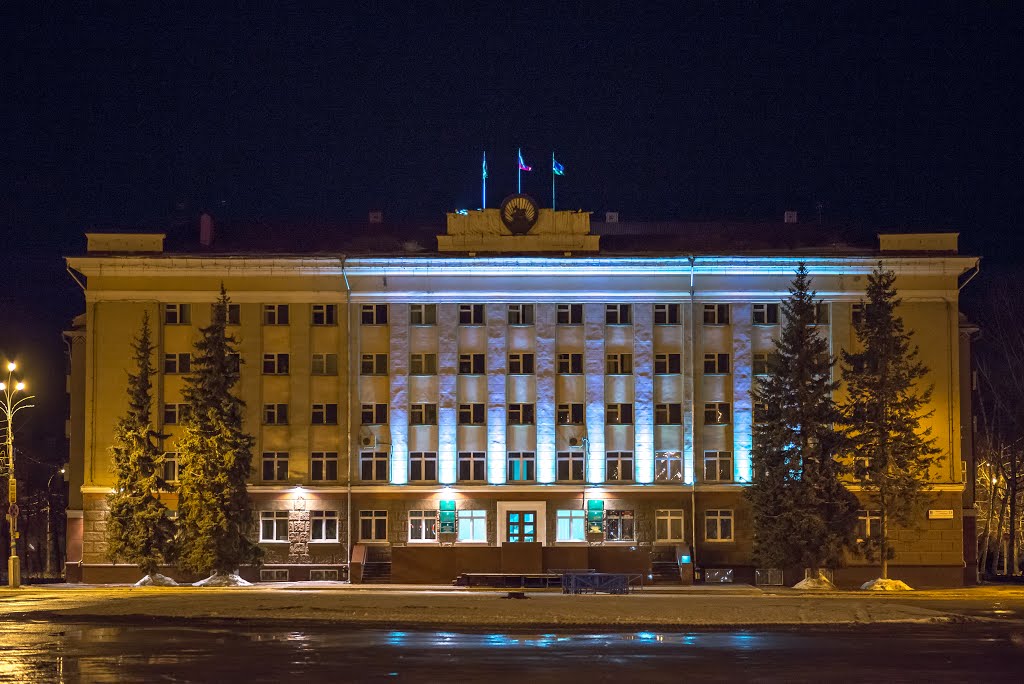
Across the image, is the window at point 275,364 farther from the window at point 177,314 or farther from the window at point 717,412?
the window at point 717,412

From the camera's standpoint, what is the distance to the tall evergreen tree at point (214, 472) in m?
56.1

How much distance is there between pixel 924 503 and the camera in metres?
57.6

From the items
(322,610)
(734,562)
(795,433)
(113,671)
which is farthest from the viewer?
(734,562)

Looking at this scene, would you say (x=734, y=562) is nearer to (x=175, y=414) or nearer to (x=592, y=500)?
(x=592, y=500)

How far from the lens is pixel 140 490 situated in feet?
189

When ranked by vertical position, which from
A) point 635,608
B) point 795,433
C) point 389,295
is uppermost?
point 389,295

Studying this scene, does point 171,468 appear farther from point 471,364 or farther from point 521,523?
point 521,523

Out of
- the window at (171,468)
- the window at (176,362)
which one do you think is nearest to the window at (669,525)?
the window at (171,468)

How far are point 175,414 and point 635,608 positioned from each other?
3047 centimetres

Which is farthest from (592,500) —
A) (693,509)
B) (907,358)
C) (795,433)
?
(907,358)

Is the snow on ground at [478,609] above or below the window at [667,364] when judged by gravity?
below

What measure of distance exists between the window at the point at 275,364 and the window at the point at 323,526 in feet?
22.3

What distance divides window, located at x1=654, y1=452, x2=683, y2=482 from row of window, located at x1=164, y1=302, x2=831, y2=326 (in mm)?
6184

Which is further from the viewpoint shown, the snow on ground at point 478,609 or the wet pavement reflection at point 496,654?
the snow on ground at point 478,609
